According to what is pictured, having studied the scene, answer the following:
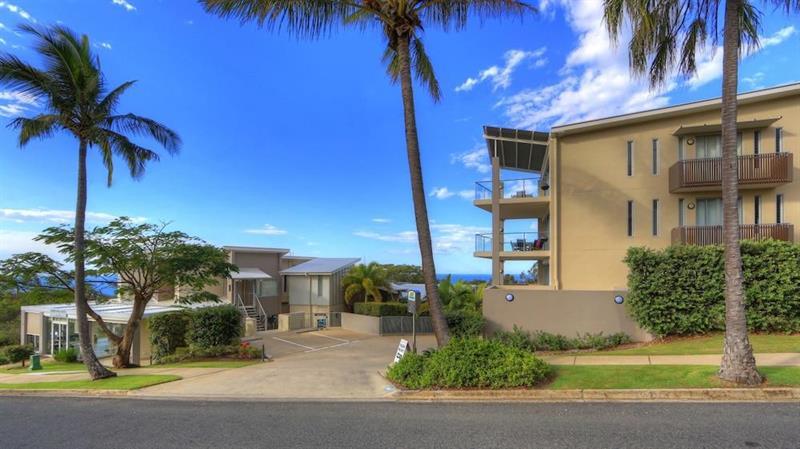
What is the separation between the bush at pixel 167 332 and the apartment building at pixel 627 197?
1224cm

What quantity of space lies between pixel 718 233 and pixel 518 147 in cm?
949

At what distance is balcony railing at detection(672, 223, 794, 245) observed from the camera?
52.1ft

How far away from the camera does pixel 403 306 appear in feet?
83.2

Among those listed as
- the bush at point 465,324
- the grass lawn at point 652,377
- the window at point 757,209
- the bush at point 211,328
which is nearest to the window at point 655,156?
the window at point 757,209

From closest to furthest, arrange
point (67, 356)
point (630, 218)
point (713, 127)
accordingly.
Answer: point (713, 127) < point (630, 218) < point (67, 356)

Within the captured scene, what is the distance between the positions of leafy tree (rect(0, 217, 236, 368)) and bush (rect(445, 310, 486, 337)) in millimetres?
9131

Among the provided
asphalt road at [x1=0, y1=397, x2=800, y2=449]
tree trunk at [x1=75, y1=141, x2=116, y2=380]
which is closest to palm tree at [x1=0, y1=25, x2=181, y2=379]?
tree trunk at [x1=75, y1=141, x2=116, y2=380]

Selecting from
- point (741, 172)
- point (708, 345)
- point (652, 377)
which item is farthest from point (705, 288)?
point (652, 377)

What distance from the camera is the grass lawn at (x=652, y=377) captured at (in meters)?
7.95

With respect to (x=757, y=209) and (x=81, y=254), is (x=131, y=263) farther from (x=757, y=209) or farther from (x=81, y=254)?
(x=757, y=209)

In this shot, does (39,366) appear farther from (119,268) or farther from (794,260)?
(794,260)

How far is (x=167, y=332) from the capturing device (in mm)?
17328

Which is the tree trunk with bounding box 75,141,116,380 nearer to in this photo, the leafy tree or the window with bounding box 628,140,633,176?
the leafy tree

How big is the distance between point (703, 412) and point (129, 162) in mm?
17889
